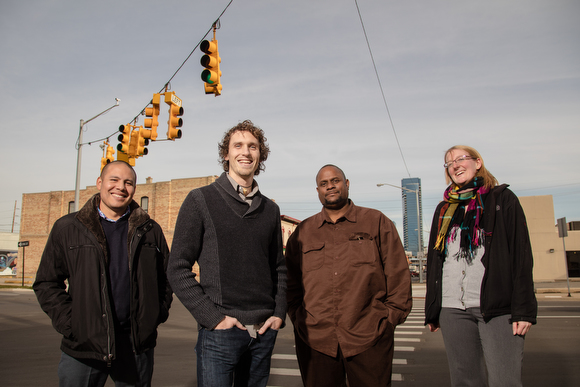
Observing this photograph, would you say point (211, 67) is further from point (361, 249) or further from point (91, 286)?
point (91, 286)

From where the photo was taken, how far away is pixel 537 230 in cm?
3619

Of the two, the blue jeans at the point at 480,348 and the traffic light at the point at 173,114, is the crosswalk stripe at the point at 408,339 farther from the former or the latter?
A: the traffic light at the point at 173,114

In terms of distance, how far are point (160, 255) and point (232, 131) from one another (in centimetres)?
112

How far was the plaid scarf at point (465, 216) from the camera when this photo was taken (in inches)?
128

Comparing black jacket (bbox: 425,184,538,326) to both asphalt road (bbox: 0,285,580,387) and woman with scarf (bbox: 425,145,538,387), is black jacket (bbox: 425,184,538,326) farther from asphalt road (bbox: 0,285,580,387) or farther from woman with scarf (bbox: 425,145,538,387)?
asphalt road (bbox: 0,285,580,387)

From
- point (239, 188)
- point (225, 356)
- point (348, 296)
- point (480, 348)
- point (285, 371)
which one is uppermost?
point (239, 188)

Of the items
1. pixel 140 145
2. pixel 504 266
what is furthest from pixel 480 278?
pixel 140 145

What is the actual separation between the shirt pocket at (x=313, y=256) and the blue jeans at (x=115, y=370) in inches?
52.9

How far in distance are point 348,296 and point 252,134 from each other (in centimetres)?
141

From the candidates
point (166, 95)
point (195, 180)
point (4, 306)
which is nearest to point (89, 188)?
point (195, 180)

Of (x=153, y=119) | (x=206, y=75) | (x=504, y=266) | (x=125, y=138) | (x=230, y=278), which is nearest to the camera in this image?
(x=230, y=278)

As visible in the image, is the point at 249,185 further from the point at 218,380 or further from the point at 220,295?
the point at 218,380

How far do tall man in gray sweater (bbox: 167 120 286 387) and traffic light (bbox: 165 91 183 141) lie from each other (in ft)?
29.2

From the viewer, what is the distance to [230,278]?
2480 mm
